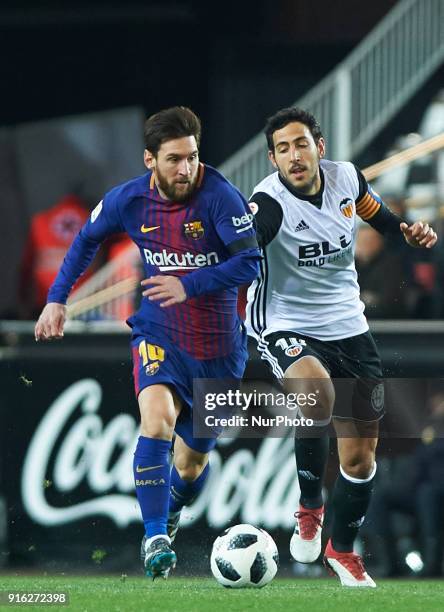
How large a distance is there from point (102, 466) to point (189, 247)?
12.2 ft

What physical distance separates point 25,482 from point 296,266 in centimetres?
380

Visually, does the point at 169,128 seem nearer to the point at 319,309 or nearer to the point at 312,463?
the point at 319,309

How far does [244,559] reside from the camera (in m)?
7.06

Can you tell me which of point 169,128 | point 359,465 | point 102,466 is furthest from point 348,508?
point 102,466

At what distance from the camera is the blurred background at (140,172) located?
10.5m

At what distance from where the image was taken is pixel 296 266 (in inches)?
297

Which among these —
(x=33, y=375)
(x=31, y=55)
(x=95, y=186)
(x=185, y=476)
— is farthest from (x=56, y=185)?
(x=185, y=476)

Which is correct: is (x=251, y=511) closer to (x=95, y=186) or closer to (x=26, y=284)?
(x=26, y=284)

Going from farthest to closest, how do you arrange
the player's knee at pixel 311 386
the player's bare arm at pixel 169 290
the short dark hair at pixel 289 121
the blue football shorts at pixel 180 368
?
the short dark hair at pixel 289 121 → the player's knee at pixel 311 386 → the blue football shorts at pixel 180 368 → the player's bare arm at pixel 169 290

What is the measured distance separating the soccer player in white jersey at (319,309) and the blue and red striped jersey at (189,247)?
0.28 meters

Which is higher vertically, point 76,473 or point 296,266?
point 296,266

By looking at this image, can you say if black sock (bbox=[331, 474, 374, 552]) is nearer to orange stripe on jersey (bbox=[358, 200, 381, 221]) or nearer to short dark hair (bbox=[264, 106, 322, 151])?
orange stripe on jersey (bbox=[358, 200, 381, 221])

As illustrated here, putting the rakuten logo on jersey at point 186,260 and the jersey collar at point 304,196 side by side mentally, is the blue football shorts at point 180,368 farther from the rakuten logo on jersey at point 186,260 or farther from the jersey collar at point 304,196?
the jersey collar at point 304,196

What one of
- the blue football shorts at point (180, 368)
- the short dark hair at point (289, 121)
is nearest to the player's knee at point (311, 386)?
the blue football shorts at point (180, 368)
